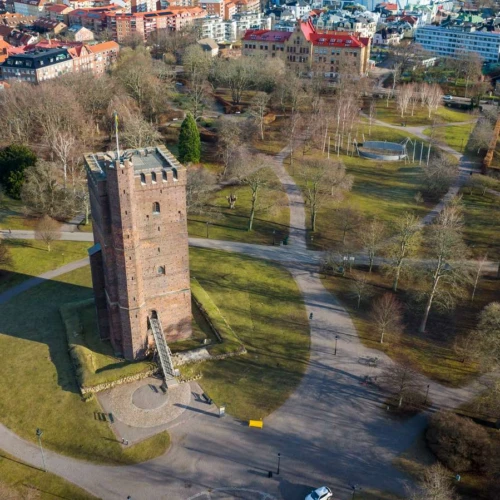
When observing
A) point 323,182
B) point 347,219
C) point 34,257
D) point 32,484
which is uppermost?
point 323,182

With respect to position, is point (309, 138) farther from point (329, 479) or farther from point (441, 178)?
point (329, 479)

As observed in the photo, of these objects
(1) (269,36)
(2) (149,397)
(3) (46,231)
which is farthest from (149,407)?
(1) (269,36)

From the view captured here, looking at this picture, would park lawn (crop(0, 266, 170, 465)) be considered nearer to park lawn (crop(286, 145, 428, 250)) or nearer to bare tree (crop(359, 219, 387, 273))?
bare tree (crop(359, 219, 387, 273))

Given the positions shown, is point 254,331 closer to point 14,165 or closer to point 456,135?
point 14,165

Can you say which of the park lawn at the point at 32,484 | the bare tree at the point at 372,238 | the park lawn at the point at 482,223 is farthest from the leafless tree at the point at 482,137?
the park lawn at the point at 32,484

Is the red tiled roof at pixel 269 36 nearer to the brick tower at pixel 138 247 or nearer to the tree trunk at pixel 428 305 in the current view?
the tree trunk at pixel 428 305
